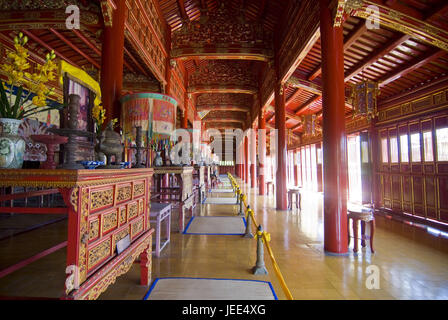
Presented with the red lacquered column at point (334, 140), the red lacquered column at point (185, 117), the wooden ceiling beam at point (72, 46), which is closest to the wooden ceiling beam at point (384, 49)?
the red lacquered column at point (334, 140)

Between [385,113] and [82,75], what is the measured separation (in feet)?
24.7

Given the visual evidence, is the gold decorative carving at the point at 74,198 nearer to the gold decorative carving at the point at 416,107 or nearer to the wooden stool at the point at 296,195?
the wooden stool at the point at 296,195

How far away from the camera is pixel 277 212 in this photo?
6531 mm

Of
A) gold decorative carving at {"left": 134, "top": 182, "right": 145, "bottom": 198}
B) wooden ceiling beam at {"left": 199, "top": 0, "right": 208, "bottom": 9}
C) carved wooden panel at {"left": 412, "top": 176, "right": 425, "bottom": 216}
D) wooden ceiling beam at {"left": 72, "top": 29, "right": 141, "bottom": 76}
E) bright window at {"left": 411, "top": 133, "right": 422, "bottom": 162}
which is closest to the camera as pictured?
gold decorative carving at {"left": 134, "top": 182, "right": 145, "bottom": 198}

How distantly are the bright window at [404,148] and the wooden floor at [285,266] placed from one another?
102 inches

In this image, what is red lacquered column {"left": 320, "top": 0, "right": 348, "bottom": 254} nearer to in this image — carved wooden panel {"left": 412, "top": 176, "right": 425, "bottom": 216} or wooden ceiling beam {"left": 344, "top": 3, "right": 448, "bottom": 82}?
wooden ceiling beam {"left": 344, "top": 3, "right": 448, "bottom": 82}

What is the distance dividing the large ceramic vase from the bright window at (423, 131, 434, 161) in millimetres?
7204

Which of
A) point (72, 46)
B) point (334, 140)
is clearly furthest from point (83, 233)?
point (72, 46)

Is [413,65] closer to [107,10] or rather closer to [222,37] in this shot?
[222,37]

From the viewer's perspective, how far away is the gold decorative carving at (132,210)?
1852 millimetres

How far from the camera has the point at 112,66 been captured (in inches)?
137

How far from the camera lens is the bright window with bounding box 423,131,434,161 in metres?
5.14

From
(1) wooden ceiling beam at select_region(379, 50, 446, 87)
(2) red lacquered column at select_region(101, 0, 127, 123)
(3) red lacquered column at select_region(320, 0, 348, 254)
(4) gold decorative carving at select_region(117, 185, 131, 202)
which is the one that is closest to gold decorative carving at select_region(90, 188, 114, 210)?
(4) gold decorative carving at select_region(117, 185, 131, 202)

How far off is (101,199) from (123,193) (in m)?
0.33
